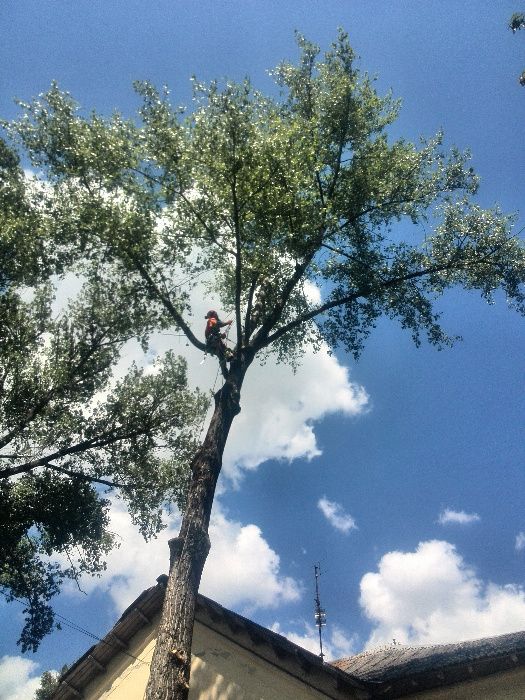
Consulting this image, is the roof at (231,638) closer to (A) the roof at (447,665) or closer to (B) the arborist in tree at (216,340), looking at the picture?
(A) the roof at (447,665)

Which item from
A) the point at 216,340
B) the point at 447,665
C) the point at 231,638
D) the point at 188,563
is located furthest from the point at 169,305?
the point at 447,665

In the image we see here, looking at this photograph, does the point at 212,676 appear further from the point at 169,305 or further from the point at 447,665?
the point at 169,305

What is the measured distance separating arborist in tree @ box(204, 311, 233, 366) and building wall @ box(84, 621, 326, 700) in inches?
263

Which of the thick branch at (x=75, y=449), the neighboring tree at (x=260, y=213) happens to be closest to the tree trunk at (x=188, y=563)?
the neighboring tree at (x=260, y=213)

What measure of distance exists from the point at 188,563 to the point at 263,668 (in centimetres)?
521

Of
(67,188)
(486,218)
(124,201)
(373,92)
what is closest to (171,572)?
(124,201)

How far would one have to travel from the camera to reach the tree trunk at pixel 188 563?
669 centimetres

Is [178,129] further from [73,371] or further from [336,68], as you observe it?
[73,371]

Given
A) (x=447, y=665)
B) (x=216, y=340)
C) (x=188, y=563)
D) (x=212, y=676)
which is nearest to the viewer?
(x=188, y=563)

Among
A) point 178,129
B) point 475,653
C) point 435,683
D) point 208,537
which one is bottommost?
point 208,537

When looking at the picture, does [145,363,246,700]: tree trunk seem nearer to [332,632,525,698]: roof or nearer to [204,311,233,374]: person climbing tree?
[204,311,233,374]: person climbing tree

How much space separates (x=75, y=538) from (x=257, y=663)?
27.2 feet

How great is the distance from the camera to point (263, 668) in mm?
11070

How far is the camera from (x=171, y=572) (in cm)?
787
